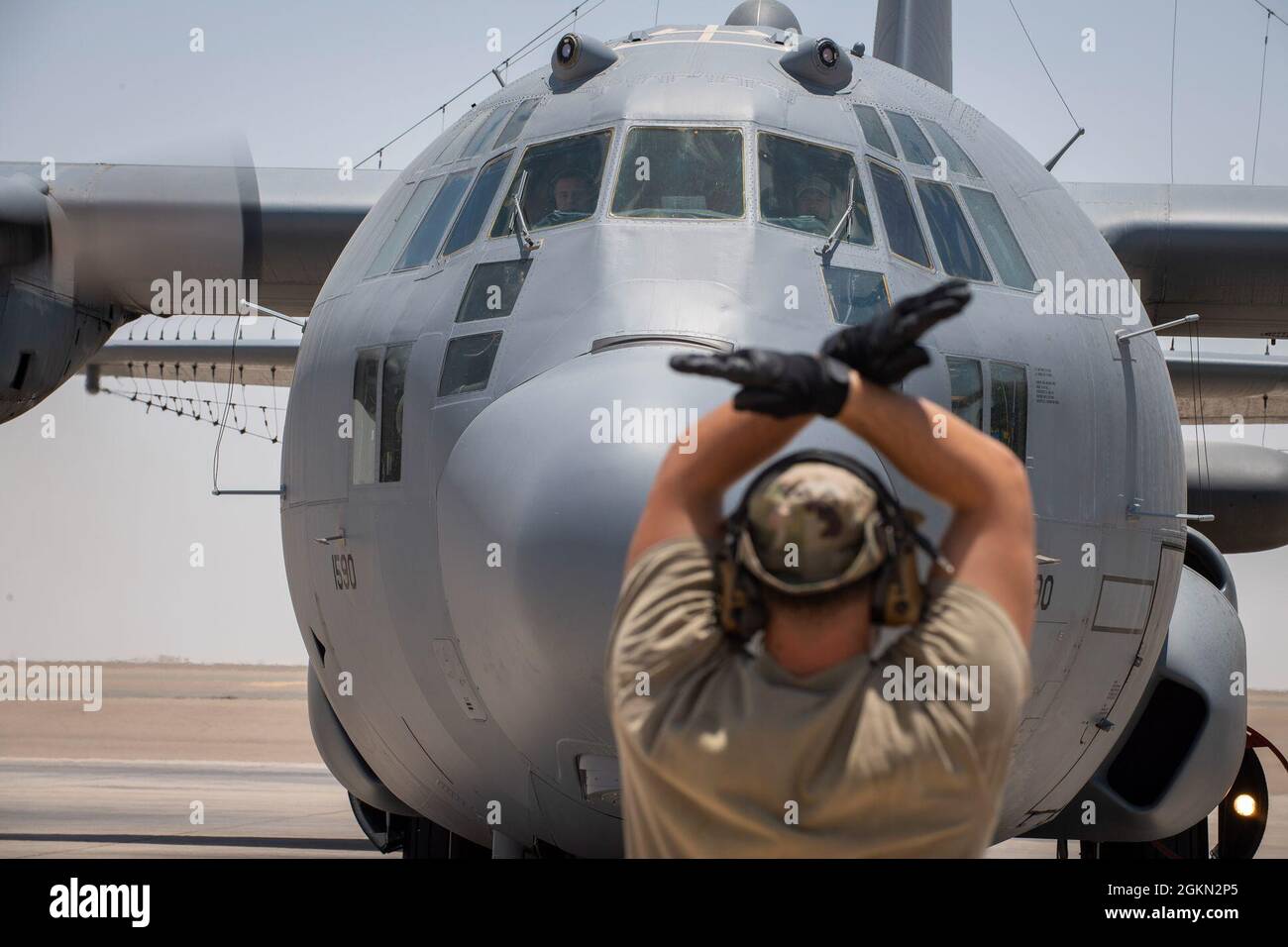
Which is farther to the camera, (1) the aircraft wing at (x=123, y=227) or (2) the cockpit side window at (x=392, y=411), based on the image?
(1) the aircraft wing at (x=123, y=227)

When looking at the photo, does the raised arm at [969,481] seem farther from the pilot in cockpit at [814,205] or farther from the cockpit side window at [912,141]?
the cockpit side window at [912,141]

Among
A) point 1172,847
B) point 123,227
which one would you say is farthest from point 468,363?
point 1172,847

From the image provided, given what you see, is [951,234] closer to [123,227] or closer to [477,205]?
[477,205]

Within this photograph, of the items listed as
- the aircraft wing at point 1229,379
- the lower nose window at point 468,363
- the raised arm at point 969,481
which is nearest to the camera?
the raised arm at point 969,481

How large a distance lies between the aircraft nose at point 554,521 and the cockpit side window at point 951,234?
4.61ft

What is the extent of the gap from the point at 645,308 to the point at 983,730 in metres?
2.52

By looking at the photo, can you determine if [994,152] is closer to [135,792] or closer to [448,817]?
[448,817]

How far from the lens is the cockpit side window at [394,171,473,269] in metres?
5.31

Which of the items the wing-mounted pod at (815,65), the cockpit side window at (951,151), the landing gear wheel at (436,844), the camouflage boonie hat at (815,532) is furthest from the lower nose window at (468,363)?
the landing gear wheel at (436,844)

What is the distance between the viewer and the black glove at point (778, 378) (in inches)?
77.9

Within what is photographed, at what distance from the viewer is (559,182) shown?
5074 mm

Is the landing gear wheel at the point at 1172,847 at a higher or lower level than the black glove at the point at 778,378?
lower

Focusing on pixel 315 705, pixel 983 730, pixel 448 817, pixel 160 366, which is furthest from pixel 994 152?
pixel 160 366
